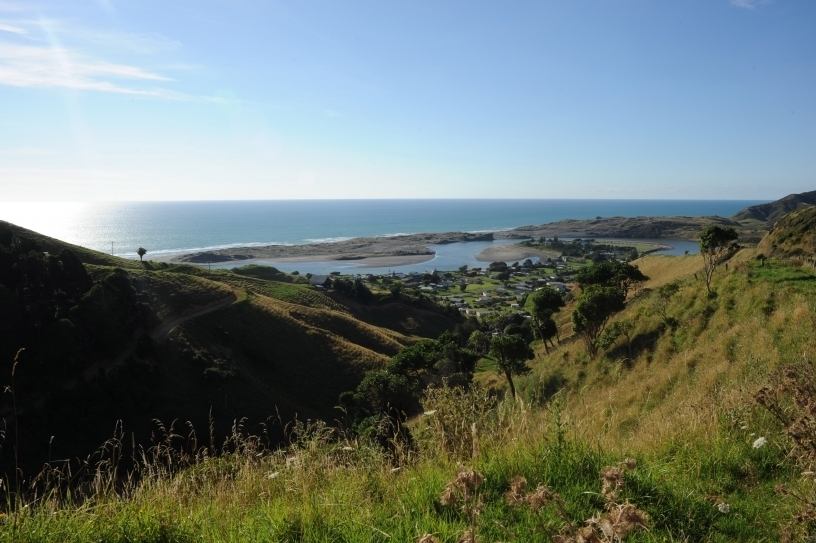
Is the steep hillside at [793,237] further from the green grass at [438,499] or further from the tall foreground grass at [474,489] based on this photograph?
the green grass at [438,499]

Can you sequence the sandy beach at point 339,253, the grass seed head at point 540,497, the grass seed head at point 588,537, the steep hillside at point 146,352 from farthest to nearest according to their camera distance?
the sandy beach at point 339,253 → the steep hillside at point 146,352 → the grass seed head at point 540,497 → the grass seed head at point 588,537

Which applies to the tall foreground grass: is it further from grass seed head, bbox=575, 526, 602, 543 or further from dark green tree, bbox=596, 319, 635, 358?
dark green tree, bbox=596, 319, 635, 358

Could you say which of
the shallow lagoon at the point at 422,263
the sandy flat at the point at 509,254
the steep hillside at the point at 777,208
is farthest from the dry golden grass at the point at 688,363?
the steep hillside at the point at 777,208

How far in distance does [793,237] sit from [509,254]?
11227 cm

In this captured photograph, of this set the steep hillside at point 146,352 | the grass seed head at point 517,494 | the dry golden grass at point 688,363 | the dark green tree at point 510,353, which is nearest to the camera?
the grass seed head at point 517,494

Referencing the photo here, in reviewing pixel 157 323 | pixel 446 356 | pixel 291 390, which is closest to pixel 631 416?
pixel 446 356

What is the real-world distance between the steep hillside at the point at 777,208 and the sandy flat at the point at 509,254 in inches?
2814

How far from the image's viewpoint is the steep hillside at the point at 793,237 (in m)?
23.1

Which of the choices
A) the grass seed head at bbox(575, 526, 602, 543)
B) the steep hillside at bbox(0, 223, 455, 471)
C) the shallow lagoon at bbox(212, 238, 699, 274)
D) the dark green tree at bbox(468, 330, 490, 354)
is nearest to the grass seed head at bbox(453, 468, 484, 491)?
the grass seed head at bbox(575, 526, 602, 543)

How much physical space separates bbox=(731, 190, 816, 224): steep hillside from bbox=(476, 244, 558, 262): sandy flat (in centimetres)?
7148

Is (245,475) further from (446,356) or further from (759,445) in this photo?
(446,356)

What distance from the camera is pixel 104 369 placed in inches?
1236

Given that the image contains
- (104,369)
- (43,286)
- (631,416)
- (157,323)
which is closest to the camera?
(631,416)

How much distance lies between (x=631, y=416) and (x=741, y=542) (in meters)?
5.85
